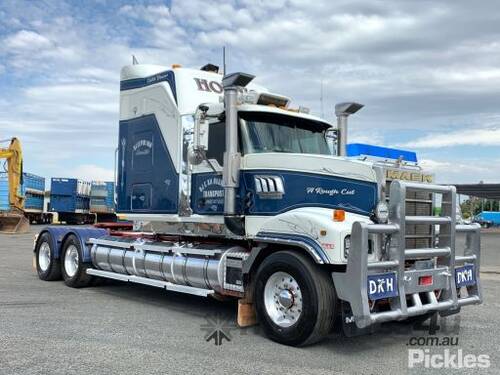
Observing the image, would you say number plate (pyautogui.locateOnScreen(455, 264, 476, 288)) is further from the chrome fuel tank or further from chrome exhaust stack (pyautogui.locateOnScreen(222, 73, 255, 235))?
chrome exhaust stack (pyautogui.locateOnScreen(222, 73, 255, 235))

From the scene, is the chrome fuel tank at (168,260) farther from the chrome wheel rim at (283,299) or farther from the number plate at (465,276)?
the number plate at (465,276)

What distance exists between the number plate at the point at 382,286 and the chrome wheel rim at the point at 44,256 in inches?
297

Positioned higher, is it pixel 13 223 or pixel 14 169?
pixel 14 169

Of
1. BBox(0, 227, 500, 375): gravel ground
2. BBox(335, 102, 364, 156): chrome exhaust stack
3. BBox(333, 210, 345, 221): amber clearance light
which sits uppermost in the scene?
BBox(335, 102, 364, 156): chrome exhaust stack

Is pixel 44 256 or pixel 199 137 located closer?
pixel 199 137

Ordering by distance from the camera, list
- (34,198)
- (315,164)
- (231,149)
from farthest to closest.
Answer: (34,198) < (231,149) < (315,164)

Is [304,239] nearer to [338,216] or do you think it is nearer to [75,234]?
[338,216]

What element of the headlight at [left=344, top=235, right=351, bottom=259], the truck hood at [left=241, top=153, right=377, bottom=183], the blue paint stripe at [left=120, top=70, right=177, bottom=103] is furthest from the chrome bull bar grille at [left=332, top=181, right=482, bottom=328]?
the blue paint stripe at [left=120, top=70, right=177, bottom=103]

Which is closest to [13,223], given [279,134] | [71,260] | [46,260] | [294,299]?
[46,260]

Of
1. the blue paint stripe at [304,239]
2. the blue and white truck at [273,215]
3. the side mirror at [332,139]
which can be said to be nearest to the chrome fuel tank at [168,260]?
the blue and white truck at [273,215]

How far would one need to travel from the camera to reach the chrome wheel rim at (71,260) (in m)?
10.7

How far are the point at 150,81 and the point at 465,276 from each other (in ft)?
18.1

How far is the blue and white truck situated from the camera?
613 centimetres

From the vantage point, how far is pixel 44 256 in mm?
11562
